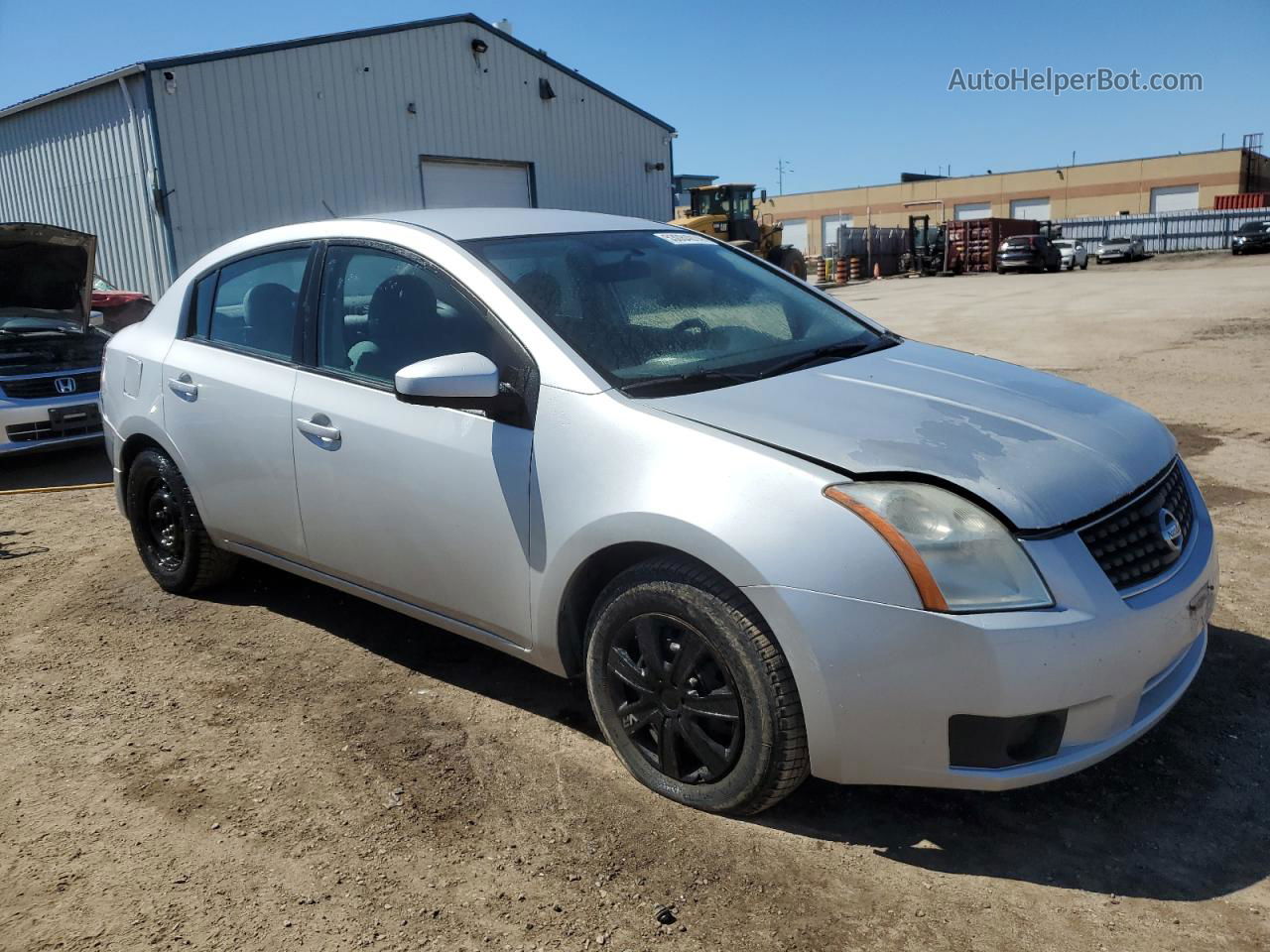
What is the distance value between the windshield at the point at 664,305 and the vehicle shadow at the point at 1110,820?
1278 mm

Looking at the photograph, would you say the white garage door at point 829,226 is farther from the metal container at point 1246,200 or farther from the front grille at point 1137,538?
the front grille at point 1137,538

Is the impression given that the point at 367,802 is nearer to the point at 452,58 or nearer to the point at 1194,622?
the point at 1194,622

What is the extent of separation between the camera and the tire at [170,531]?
4.35 meters

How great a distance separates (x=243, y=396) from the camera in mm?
3816

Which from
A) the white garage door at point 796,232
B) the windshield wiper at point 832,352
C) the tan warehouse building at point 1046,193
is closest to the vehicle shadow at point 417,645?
the windshield wiper at point 832,352

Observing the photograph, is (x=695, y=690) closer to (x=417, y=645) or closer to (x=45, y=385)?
(x=417, y=645)

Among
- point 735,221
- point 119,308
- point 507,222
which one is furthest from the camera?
point 735,221

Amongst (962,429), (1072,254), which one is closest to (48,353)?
(962,429)

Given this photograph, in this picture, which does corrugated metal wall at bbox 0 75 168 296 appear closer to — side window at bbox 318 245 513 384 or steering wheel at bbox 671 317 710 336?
side window at bbox 318 245 513 384

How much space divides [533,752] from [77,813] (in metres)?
1.32

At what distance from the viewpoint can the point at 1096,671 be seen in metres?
2.33

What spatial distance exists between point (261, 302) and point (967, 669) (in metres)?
3.02

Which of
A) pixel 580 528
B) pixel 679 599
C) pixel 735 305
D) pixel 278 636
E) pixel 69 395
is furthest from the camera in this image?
pixel 69 395

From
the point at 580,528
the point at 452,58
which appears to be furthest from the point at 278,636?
the point at 452,58
